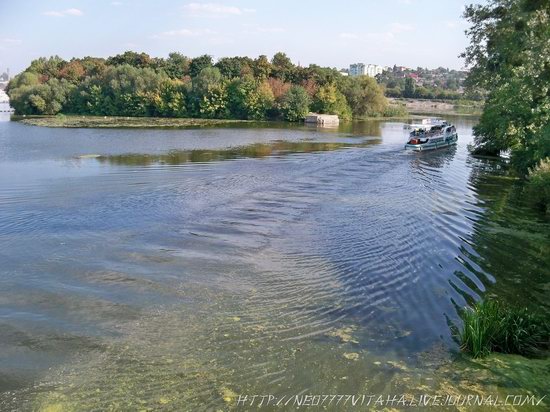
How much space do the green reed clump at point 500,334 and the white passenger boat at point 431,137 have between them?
117 ft

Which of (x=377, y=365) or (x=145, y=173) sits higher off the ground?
(x=145, y=173)

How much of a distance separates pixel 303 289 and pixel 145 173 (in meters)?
18.3

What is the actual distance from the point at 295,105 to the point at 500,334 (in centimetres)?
8456

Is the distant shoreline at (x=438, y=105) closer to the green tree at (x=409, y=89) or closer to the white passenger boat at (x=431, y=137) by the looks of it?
the green tree at (x=409, y=89)

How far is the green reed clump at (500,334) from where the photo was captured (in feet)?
28.6

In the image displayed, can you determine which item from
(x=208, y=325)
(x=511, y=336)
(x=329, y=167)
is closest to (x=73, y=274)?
(x=208, y=325)

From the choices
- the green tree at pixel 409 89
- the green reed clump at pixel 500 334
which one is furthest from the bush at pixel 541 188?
the green tree at pixel 409 89

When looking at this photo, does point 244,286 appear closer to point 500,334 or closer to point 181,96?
point 500,334

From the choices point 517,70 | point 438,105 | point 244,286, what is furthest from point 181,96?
point 438,105

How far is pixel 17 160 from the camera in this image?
105 feet

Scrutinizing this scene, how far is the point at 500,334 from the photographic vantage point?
895 centimetres

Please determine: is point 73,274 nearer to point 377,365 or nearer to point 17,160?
point 377,365

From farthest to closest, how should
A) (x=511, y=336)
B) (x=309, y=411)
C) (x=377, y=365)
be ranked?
(x=511, y=336)
(x=377, y=365)
(x=309, y=411)

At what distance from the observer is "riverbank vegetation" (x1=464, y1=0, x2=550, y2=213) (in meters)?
24.6
